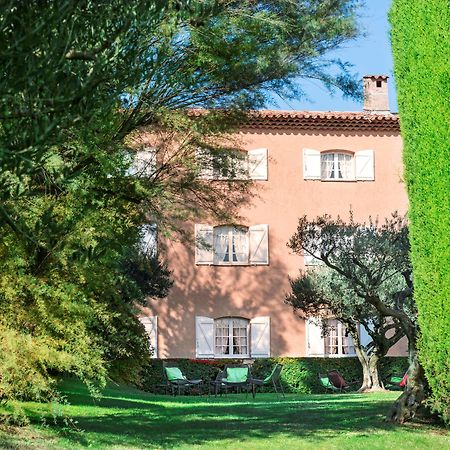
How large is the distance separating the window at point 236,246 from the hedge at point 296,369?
3.04 m

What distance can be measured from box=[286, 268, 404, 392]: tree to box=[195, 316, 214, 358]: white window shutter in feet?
11.6

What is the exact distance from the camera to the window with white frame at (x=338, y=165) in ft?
84.4

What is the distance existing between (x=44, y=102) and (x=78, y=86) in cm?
24

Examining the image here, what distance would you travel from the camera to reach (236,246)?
25.3 m

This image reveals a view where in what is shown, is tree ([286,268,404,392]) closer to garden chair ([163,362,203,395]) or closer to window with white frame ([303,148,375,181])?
garden chair ([163,362,203,395])

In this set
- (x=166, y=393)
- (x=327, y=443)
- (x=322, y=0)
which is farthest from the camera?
(x=166, y=393)

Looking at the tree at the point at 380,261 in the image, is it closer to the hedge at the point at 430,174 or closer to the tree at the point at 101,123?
the hedge at the point at 430,174

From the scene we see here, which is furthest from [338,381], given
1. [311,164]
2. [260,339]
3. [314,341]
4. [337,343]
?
[311,164]

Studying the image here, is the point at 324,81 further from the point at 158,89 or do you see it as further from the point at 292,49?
the point at 158,89

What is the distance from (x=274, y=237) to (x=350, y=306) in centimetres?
639

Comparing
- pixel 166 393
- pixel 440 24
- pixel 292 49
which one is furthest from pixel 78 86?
pixel 166 393

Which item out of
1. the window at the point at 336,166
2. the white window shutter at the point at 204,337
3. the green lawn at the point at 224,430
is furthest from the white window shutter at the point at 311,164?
the green lawn at the point at 224,430

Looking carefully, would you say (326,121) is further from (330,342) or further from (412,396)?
(412,396)

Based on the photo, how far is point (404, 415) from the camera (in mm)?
10094
